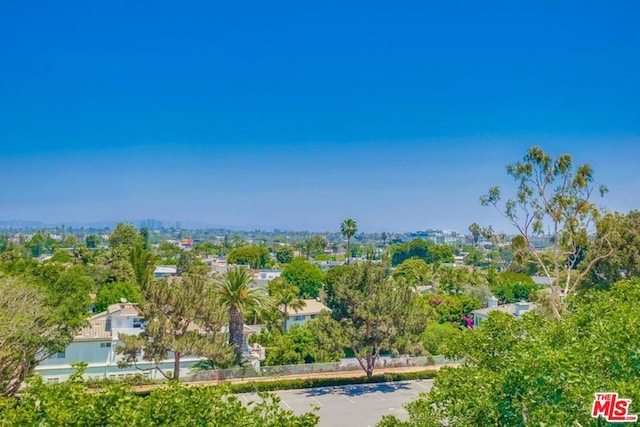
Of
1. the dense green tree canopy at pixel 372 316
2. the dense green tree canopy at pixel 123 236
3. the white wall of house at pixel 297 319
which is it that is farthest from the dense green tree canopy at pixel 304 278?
the dense green tree canopy at pixel 372 316

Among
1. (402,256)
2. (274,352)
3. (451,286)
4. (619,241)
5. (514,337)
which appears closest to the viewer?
(514,337)

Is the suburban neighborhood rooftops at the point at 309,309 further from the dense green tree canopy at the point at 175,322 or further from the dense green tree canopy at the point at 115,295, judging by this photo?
the dense green tree canopy at the point at 175,322

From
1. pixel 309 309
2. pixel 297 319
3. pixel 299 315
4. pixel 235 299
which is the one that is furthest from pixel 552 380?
pixel 309 309

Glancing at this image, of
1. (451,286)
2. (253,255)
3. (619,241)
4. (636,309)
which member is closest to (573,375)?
(636,309)

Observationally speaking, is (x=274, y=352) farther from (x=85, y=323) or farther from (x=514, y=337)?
(x=514, y=337)

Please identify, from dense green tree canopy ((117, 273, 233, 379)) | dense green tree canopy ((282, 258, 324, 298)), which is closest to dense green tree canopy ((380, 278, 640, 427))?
dense green tree canopy ((117, 273, 233, 379))

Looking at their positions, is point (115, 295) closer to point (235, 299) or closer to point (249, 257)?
point (235, 299)
